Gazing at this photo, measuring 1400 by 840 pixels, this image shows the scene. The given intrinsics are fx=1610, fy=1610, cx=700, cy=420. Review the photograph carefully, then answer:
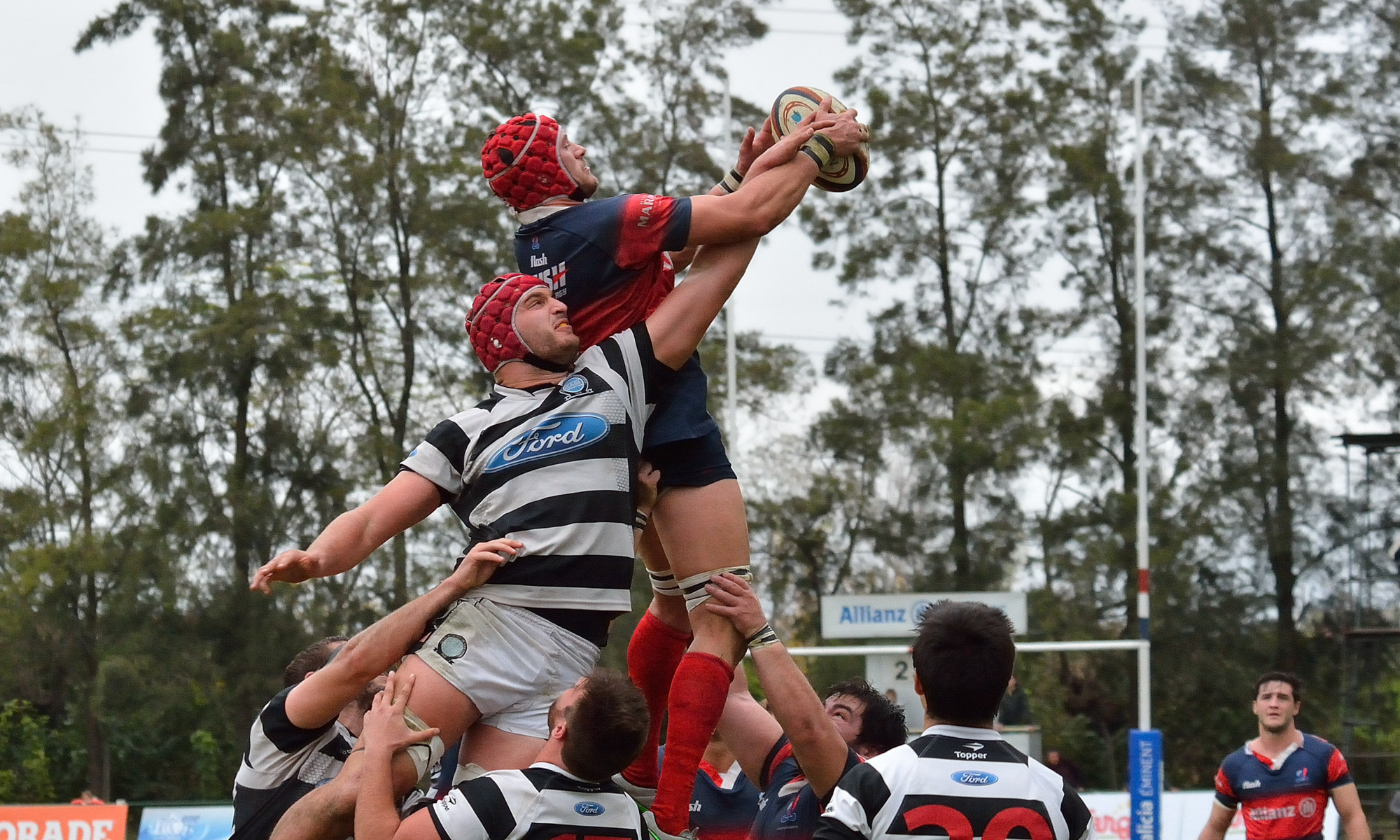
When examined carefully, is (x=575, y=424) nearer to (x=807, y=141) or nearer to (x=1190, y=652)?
(x=807, y=141)

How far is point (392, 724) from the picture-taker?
3826 mm

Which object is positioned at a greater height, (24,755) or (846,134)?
(846,134)

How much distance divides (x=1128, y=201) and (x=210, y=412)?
1588cm

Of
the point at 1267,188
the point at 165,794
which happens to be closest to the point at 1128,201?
the point at 1267,188

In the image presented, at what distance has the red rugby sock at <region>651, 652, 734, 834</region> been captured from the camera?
4.27 meters

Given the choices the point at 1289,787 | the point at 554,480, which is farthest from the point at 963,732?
the point at 1289,787

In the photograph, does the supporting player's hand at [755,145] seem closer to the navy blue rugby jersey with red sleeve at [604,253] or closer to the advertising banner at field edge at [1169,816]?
the navy blue rugby jersey with red sleeve at [604,253]

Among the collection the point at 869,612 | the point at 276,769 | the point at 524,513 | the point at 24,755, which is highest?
the point at 524,513

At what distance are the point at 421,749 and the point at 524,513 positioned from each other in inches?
24.6

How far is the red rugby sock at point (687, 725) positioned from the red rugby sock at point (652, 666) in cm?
46

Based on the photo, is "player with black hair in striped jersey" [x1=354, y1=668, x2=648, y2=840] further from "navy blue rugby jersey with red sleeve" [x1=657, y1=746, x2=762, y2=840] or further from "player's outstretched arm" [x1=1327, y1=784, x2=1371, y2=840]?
"player's outstretched arm" [x1=1327, y1=784, x2=1371, y2=840]

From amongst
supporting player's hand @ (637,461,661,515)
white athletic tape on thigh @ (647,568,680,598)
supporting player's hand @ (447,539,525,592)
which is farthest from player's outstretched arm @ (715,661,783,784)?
supporting player's hand @ (447,539,525,592)

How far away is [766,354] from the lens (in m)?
27.3

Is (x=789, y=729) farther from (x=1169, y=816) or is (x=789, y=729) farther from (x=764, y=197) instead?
(x=1169, y=816)
